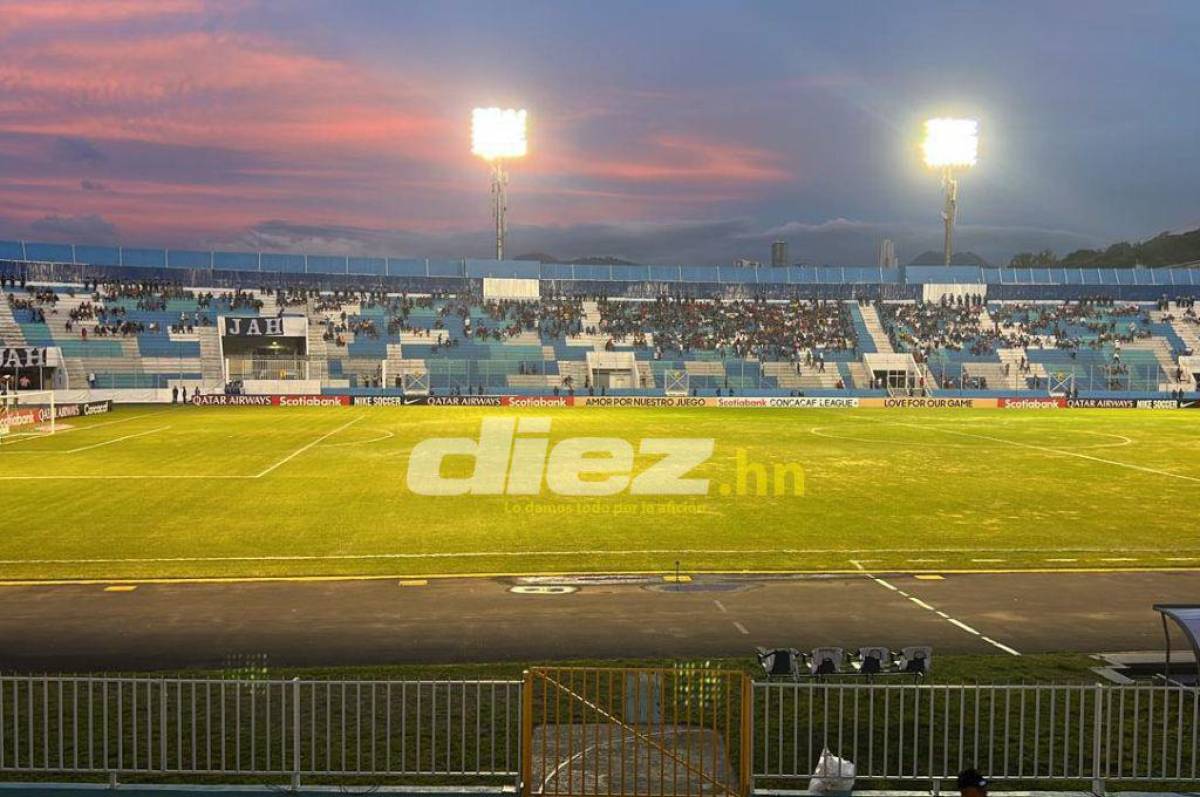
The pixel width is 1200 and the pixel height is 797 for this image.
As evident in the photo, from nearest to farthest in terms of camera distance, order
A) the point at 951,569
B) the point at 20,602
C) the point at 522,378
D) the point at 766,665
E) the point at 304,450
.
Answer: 1. the point at 766,665
2. the point at 20,602
3. the point at 951,569
4. the point at 304,450
5. the point at 522,378

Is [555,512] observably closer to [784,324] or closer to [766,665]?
[766,665]

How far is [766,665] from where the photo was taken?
13398 millimetres

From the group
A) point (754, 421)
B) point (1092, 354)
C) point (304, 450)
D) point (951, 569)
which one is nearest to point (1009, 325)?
point (1092, 354)

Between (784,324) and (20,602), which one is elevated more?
(784,324)

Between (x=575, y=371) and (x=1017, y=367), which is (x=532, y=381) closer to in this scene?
(x=575, y=371)

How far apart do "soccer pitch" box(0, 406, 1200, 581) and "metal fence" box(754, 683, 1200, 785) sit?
8244mm

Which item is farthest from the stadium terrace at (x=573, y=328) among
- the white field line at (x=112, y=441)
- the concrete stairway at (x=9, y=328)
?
the white field line at (x=112, y=441)

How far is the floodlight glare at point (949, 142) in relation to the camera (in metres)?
97.7

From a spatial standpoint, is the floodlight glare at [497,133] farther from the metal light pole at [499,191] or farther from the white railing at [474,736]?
the white railing at [474,736]

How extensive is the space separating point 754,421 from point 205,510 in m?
41.2

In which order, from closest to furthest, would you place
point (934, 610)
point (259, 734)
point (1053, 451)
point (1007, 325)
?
1. point (259, 734)
2. point (934, 610)
3. point (1053, 451)
4. point (1007, 325)

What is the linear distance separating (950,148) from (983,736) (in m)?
96.1

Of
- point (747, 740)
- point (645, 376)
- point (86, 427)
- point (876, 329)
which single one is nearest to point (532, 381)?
point (645, 376)

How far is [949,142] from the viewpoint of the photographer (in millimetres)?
97562
